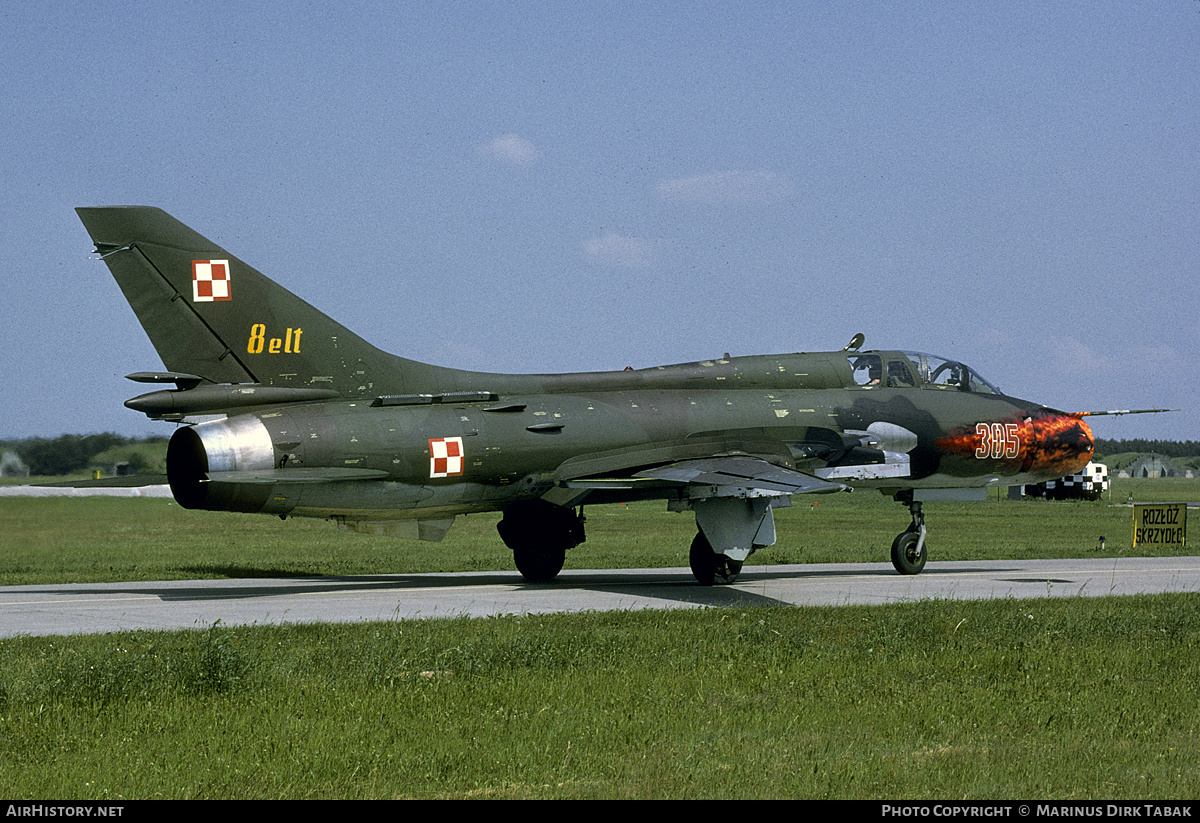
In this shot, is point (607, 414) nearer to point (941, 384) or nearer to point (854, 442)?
point (854, 442)

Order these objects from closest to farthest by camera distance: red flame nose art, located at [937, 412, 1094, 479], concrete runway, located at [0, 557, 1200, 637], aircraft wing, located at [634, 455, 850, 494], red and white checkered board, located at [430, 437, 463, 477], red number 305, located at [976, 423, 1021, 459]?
1. concrete runway, located at [0, 557, 1200, 637]
2. aircraft wing, located at [634, 455, 850, 494]
3. red and white checkered board, located at [430, 437, 463, 477]
4. red flame nose art, located at [937, 412, 1094, 479]
5. red number 305, located at [976, 423, 1021, 459]

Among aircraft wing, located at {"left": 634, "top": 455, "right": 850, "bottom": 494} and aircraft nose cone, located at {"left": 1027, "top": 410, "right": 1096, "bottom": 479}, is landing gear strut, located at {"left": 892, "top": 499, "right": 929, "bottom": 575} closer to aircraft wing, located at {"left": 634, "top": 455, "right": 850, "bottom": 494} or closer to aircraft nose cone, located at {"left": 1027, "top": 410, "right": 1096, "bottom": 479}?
aircraft nose cone, located at {"left": 1027, "top": 410, "right": 1096, "bottom": 479}

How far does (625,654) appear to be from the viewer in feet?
38.3

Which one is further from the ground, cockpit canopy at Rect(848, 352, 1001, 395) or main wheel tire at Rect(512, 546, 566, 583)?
cockpit canopy at Rect(848, 352, 1001, 395)

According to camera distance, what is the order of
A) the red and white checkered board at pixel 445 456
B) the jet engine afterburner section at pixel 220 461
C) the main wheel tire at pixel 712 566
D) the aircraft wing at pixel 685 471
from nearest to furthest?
the jet engine afterburner section at pixel 220 461, the aircraft wing at pixel 685 471, the red and white checkered board at pixel 445 456, the main wheel tire at pixel 712 566

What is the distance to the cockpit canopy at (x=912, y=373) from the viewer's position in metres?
22.5

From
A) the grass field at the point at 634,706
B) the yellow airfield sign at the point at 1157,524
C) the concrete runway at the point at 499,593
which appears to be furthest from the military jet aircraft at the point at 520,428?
the yellow airfield sign at the point at 1157,524

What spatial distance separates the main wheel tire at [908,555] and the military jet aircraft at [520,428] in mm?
35

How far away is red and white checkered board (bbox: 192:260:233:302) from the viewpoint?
17.6 meters

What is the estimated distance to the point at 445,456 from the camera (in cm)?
1823

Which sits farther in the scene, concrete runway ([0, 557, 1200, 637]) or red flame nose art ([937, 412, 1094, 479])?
red flame nose art ([937, 412, 1094, 479])

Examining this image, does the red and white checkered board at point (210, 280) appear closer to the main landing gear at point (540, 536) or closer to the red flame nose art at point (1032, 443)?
the main landing gear at point (540, 536)

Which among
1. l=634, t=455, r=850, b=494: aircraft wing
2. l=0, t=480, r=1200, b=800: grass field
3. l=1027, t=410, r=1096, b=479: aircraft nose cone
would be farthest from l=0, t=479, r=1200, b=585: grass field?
l=0, t=480, r=1200, b=800: grass field

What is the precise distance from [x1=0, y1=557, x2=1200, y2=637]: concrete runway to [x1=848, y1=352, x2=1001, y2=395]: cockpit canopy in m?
3.65
